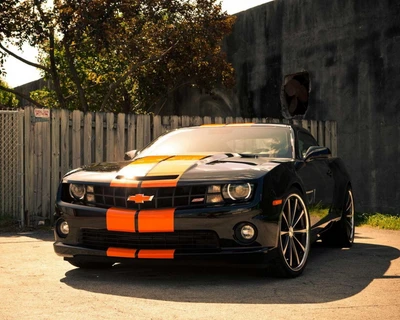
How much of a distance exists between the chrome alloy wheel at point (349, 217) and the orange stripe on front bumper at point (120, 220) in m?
3.39

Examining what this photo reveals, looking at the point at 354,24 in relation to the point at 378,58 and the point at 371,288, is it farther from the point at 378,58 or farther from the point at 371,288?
the point at 371,288

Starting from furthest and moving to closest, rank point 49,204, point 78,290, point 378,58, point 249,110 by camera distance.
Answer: point 249,110
point 378,58
point 49,204
point 78,290

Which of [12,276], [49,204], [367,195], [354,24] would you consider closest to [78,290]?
[12,276]

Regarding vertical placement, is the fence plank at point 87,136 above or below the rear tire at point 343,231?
above

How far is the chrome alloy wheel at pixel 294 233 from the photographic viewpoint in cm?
572

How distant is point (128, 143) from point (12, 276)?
5.32 meters

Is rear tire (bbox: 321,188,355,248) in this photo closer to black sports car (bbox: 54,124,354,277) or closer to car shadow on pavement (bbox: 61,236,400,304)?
car shadow on pavement (bbox: 61,236,400,304)

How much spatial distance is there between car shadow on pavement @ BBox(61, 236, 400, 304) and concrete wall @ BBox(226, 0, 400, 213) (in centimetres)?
601

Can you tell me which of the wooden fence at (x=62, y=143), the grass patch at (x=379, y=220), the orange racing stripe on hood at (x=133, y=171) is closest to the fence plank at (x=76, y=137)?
the wooden fence at (x=62, y=143)

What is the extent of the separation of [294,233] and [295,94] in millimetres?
9314

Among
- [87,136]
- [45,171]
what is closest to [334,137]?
[87,136]

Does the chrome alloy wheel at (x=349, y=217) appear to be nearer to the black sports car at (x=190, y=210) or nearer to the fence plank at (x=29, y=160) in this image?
the black sports car at (x=190, y=210)

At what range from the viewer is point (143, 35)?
62.8ft

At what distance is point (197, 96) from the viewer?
61.9 feet
